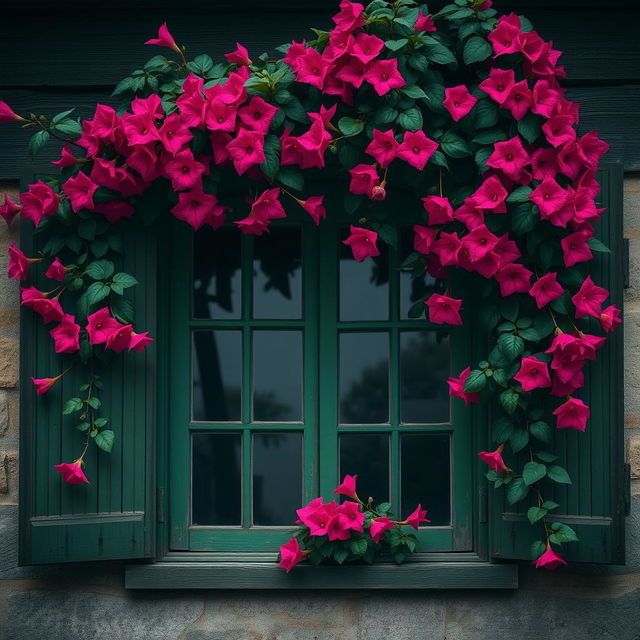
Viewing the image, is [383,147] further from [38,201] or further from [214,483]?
[214,483]

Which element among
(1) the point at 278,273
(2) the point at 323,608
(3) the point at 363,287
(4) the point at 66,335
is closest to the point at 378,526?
(2) the point at 323,608

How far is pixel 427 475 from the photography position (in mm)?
3195

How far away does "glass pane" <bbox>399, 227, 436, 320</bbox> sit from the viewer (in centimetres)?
324

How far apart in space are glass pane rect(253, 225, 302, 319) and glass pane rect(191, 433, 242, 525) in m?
0.50

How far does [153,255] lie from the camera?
308 centimetres

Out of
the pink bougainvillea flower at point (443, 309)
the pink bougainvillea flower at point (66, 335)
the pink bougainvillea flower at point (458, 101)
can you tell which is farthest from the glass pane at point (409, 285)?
the pink bougainvillea flower at point (66, 335)

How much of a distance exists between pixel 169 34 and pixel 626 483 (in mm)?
2201

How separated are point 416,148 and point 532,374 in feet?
2.71

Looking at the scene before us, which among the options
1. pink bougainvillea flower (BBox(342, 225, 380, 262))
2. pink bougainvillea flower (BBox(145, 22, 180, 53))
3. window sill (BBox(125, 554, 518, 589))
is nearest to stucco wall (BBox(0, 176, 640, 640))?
window sill (BBox(125, 554, 518, 589))

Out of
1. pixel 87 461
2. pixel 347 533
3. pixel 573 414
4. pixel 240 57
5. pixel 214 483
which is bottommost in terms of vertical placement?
pixel 347 533

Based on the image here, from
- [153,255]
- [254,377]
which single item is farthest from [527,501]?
[153,255]

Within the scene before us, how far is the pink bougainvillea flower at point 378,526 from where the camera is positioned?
2.92 metres

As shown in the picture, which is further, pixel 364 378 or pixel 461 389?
pixel 364 378

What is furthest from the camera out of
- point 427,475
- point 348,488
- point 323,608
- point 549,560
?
point 427,475
